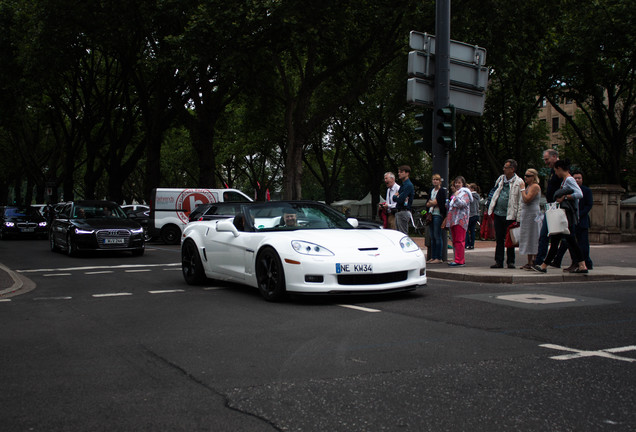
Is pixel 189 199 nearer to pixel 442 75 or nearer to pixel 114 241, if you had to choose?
pixel 114 241

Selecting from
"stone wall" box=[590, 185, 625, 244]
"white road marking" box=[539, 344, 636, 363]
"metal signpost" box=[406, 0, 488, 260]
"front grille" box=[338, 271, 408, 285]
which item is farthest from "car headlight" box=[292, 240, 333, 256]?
"stone wall" box=[590, 185, 625, 244]

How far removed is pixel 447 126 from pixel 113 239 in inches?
367

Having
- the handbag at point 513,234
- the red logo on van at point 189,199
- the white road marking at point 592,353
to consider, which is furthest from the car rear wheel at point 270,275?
the red logo on van at point 189,199

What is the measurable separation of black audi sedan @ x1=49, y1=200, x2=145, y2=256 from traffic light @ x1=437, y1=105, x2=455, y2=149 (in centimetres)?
882

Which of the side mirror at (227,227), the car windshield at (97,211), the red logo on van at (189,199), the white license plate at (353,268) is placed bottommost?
the white license plate at (353,268)

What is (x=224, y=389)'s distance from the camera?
411 centimetres

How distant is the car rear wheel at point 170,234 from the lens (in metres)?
23.6

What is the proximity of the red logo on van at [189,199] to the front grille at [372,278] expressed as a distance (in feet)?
53.6

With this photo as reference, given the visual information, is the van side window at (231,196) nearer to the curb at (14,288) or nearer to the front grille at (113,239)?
the front grille at (113,239)

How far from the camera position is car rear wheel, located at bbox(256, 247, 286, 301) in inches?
310

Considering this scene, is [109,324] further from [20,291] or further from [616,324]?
[616,324]

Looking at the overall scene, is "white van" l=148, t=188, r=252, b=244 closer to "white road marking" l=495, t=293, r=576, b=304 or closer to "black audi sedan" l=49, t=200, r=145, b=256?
"black audi sedan" l=49, t=200, r=145, b=256

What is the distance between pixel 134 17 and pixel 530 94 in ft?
57.5

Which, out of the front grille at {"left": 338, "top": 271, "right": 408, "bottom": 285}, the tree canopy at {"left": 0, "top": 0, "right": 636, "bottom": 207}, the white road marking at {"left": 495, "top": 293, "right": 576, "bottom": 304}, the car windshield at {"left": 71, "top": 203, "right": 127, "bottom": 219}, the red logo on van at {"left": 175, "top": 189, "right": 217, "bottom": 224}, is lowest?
the white road marking at {"left": 495, "top": 293, "right": 576, "bottom": 304}
